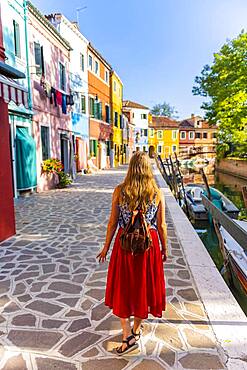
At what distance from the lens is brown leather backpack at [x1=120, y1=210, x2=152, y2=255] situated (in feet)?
6.91

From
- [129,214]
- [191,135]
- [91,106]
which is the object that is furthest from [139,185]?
[191,135]

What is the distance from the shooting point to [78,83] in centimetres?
1734

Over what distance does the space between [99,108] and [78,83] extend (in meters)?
4.17

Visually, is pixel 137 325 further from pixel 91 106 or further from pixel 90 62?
pixel 90 62

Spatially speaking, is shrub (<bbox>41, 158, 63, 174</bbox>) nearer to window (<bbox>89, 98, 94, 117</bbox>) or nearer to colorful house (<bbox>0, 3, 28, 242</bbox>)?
colorful house (<bbox>0, 3, 28, 242</bbox>)

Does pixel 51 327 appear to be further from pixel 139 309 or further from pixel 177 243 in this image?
pixel 177 243

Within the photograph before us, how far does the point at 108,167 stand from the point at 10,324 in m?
22.1

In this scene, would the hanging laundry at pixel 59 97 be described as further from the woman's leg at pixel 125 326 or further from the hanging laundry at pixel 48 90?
the woman's leg at pixel 125 326

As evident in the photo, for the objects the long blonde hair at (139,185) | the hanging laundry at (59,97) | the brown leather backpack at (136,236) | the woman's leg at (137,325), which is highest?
the hanging laundry at (59,97)

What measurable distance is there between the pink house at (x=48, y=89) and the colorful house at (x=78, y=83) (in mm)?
1453

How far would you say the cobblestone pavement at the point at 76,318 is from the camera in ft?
7.59

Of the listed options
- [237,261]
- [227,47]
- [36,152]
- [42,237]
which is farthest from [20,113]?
[227,47]

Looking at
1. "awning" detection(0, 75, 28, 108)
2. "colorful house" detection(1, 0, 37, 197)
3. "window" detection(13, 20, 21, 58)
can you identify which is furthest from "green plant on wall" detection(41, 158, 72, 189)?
"awning" detection(0, 75, 28, 108)

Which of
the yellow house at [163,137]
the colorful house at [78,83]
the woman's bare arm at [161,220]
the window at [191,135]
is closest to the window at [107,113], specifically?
the colorful house at [78,83]
